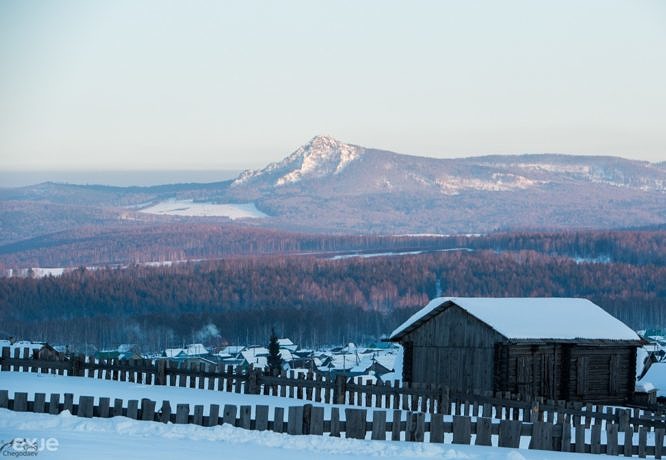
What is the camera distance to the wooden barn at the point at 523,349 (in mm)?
36875

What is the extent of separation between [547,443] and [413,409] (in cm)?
995

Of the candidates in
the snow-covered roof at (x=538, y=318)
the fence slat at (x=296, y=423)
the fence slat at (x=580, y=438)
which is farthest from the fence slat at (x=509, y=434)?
the snow-covered roof at (x=538, y=318)

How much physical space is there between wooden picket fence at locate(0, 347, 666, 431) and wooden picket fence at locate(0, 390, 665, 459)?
7216mm

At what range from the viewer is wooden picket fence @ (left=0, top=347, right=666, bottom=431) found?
2766 cm

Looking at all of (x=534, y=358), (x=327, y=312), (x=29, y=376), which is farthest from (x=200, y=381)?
(x=327, y=312)

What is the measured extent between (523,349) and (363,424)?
19199mm

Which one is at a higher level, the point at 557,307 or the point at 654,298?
the point at 557,307

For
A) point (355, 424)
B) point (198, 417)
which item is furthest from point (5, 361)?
point (355, 424)

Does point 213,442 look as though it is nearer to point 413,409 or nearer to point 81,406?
point 81,406

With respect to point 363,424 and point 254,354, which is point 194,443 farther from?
point 254,354

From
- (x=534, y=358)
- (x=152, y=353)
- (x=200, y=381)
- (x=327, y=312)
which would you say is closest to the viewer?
(x=200, y=381)

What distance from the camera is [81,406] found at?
19.1m

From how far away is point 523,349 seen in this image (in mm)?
37062

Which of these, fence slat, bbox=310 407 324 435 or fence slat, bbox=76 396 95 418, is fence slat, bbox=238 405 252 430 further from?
fence slat, bbox=76 396 95 418
